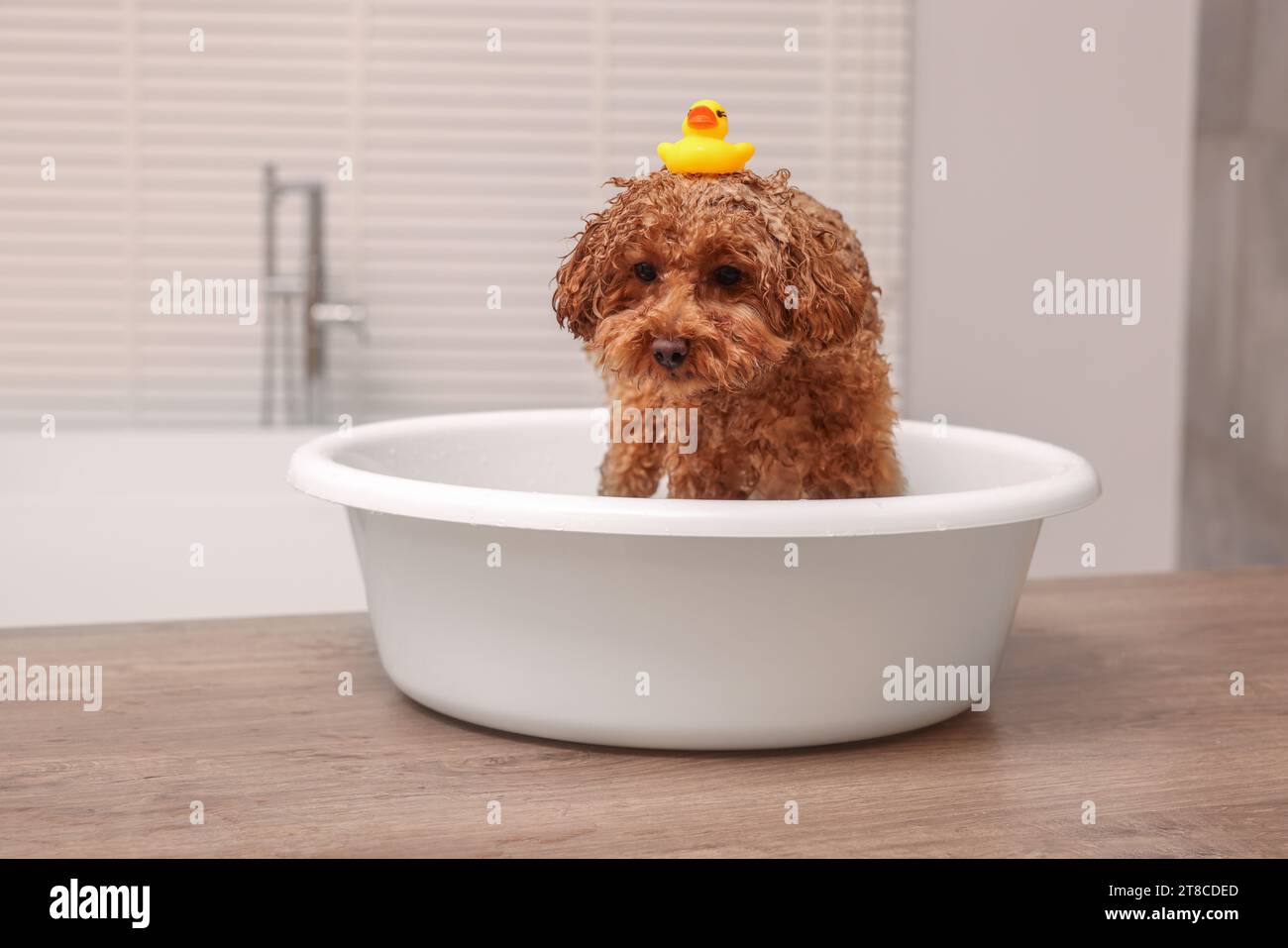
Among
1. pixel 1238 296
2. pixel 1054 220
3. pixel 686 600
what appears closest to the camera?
pixel 686 600

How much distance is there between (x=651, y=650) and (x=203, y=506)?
189cm

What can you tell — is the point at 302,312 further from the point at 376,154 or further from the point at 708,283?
the point at 708,283

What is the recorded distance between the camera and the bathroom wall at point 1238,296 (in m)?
3.38

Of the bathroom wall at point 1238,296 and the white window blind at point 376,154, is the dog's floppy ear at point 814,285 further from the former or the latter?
the bathroom wall at point 1238,296

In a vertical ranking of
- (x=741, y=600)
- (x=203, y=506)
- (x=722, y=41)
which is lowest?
(x=203, y=506)

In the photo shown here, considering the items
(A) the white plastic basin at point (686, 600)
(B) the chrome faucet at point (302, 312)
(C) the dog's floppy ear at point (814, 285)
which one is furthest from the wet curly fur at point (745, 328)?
(B) the chrome faucet at point (302, 312)

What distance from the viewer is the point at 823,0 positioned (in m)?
3.45

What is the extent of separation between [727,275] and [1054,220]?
2.50 metres

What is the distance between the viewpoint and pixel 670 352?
108 centimetres

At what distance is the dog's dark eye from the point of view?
3.64 ft

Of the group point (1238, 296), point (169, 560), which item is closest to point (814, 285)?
point (169, 560)
